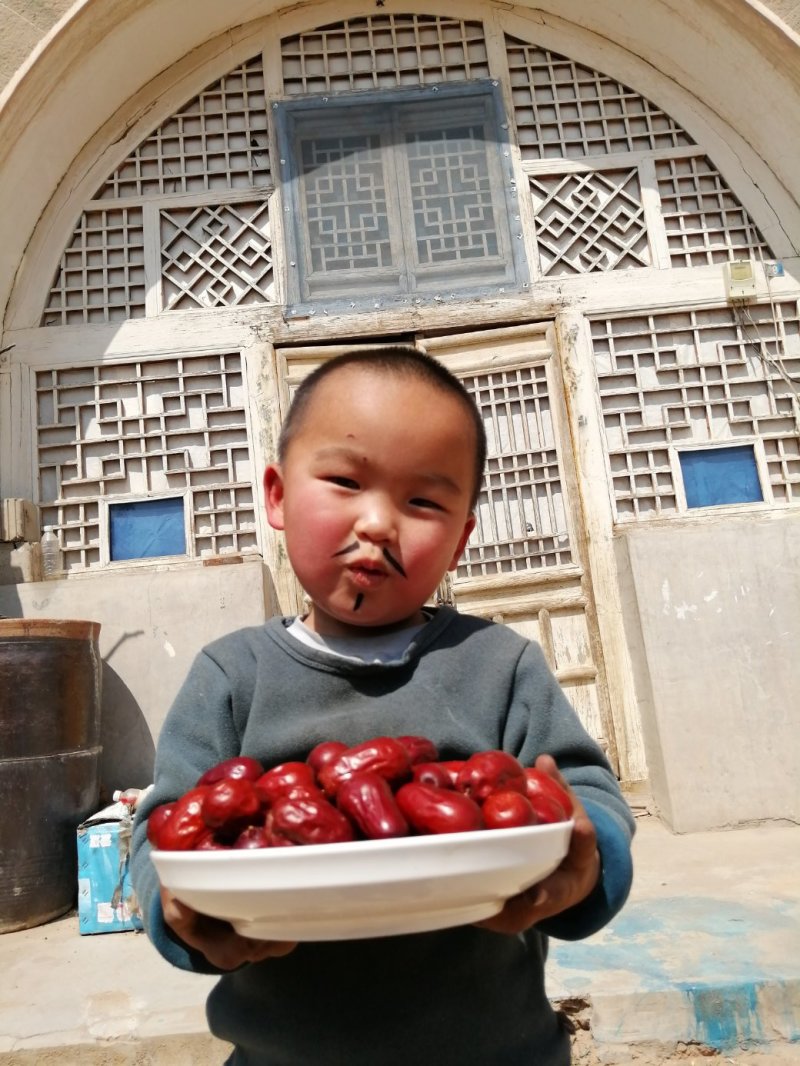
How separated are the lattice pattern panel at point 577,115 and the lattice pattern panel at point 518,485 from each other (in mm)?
1476

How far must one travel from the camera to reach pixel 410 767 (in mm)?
1055

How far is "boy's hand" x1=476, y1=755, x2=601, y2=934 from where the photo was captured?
974mm

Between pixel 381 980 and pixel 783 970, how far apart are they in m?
2.01

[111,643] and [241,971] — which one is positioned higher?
[111,643]

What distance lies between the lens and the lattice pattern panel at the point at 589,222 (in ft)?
17.0

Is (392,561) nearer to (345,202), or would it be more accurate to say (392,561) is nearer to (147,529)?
(147,529)

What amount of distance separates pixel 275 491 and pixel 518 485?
11.8ft

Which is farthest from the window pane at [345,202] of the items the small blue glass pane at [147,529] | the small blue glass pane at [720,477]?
the small blue glass pane at [720,477]

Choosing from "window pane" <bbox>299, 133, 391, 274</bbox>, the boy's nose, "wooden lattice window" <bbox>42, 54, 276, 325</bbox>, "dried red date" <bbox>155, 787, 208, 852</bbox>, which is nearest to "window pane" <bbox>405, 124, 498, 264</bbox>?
"window pane" <bbox>299, 133, 391, 274</bbox>

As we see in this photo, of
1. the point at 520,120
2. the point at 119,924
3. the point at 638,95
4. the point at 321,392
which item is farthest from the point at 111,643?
the point at 638,95

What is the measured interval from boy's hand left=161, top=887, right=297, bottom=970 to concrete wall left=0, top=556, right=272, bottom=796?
3500 mm

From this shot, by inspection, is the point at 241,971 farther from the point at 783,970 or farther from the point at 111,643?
the point at 111,643

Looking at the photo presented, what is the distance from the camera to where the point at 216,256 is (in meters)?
5.15

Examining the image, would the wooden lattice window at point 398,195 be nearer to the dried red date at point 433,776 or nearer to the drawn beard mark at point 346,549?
→ the drawn beard mark at point 346,549
